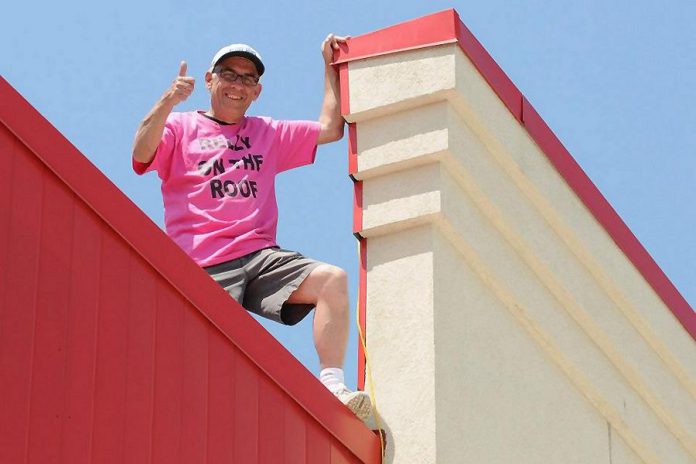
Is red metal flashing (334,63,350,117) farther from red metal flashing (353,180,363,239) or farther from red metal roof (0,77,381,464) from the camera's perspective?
red metal roof (0,77,381,464)

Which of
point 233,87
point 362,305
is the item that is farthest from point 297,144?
point 362,305

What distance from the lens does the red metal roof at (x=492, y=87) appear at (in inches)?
314

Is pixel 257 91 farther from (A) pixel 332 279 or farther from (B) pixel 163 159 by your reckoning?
(A) pixel 332 279

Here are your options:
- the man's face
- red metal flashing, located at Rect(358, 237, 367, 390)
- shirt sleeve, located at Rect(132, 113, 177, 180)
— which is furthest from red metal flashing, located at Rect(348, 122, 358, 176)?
shirt sleeve, located at Rect(132, 113, 177, 180)

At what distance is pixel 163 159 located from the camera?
822 cm

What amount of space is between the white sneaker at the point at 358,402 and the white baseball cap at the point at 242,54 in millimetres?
2138

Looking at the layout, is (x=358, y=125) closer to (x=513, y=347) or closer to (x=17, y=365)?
(x=513, y=347)

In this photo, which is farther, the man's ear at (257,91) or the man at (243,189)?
the man's ear at (257,91)

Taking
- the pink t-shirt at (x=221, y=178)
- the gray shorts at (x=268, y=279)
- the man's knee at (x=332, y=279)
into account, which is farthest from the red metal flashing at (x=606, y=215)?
the gray shorts at (x=268, y=279)

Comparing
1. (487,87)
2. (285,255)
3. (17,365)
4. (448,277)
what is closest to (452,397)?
(448,277)

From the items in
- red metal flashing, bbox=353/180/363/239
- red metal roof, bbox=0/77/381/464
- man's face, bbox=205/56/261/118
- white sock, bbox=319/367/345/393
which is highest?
man's face, bbox=205/56/261/118

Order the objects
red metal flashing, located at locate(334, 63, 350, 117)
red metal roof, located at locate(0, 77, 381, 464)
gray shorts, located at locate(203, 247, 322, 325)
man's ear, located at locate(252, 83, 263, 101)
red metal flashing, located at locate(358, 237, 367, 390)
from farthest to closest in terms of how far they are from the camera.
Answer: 1. man's ear, located at locate(252, 83, 263, 101)
2. red metal flashing, located at locate(334, 63, 350, 117)
3. gray shorts, located at locate(203, 247, 322, 325)
4. red metal flashing, located at locate(358, 237, 367, 390)
5. red metal roof, located at locate(0, 77, 381, 464)

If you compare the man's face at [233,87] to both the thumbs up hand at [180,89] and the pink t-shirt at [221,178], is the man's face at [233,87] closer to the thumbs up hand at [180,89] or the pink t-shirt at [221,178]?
the pink t-shirt at [221,178]

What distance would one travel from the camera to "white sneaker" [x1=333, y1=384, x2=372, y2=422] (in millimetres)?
7266
